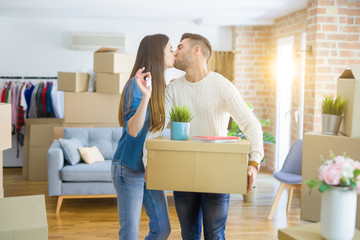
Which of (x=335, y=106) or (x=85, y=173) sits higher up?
(x=335, y=106)

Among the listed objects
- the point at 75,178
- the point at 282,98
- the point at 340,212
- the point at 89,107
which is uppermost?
the point at 282,98

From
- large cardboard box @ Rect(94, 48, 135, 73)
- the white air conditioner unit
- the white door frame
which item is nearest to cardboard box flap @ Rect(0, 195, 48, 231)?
large cardboard box @ Rect(94, 48, 135, 73)

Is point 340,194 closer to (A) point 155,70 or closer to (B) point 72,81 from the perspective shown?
(A) point 155,70

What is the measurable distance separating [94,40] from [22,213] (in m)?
5.36

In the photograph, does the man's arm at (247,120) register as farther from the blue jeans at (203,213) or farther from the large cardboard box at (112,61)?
the large cardboard box at (112,61)

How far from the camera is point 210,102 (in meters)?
2.28

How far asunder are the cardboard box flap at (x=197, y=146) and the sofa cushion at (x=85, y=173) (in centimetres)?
280

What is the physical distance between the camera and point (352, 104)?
2297mm

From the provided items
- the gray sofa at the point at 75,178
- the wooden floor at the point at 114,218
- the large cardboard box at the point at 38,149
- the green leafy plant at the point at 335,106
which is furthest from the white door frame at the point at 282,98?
the green leafy plant at the point at 335,106

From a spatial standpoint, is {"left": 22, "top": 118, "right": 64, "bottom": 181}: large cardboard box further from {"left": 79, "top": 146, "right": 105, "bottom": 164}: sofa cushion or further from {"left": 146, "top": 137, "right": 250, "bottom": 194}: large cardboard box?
{"left": 146, "top": 137, "right": 250, "bottom": 194}: large cardboard box

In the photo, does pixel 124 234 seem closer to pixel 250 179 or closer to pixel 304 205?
pixel 250 179

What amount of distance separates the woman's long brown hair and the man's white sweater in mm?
127

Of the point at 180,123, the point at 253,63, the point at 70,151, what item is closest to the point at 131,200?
the point at 180,123

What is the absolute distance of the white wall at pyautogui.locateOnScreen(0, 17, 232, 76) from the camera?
7.18 meters
